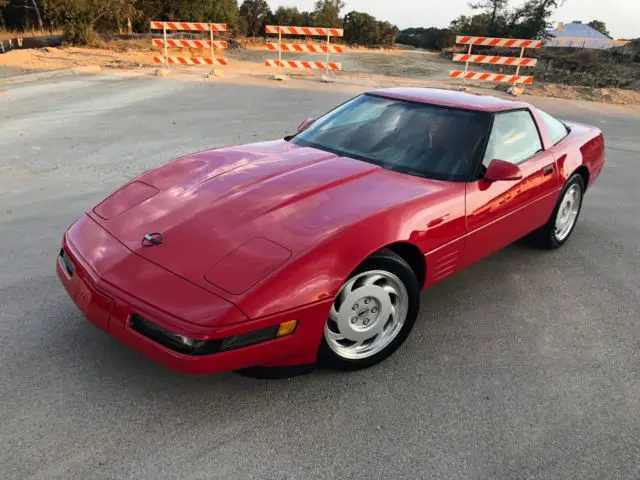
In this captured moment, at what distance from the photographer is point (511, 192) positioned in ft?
11.3

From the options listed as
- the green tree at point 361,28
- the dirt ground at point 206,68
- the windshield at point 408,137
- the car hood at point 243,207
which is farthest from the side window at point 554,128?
the green tree at point 361,28

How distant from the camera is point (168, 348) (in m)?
2.17

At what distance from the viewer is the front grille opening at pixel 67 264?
103 inches

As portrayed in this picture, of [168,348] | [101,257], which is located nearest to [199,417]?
[168,348]

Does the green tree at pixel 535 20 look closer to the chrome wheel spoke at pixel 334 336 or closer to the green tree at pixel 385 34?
the green tree at pixel 385 34

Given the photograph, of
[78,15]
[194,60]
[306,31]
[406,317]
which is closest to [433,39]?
[78,15]

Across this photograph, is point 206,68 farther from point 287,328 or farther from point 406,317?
point 287,328

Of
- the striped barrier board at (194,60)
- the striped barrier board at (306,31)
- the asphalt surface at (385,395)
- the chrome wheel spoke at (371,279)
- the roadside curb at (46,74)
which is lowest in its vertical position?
the asphalt surface at (385,395)

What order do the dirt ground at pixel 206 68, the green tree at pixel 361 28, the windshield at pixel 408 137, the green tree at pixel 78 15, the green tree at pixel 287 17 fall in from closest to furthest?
the windshield at pixel 408 137 → the dirt ground at pixel 206 68 → the green tree at pixel 78 15 → the green tree at pixel 287 17 → the green tree at pixel 361 28

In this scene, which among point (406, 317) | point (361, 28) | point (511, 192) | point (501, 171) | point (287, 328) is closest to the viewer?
point (287, 328)

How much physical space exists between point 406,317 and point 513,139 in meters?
1.72

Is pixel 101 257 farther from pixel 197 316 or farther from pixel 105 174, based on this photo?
pixel 105 174

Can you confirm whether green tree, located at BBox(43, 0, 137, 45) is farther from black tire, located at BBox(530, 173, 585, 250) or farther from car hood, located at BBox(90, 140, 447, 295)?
black tire, located at BBox(530, 173, 585, 250)

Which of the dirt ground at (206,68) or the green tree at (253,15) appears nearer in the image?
the dirt ground at (206,68)
